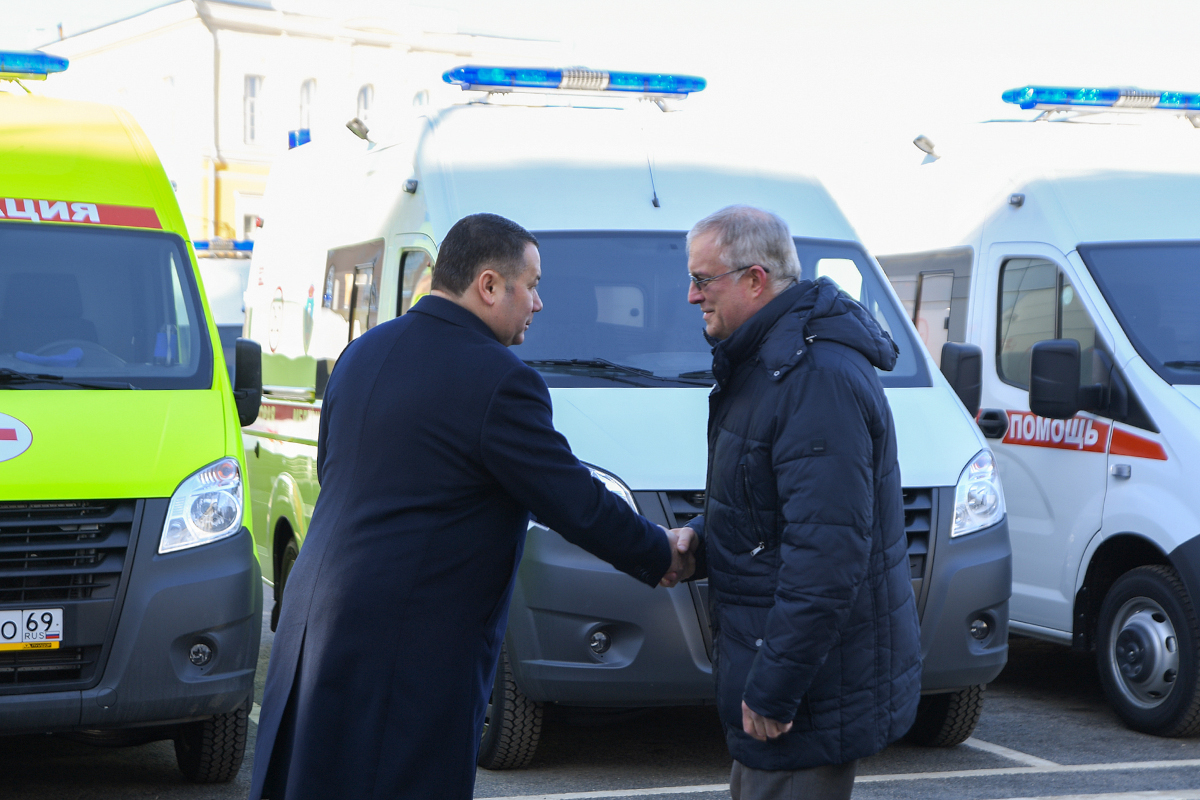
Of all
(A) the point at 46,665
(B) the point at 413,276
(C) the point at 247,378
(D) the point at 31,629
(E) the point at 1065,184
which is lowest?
(A) the point at 46,665

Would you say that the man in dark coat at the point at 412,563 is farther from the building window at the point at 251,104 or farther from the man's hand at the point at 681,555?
the building window at the point at 251,104

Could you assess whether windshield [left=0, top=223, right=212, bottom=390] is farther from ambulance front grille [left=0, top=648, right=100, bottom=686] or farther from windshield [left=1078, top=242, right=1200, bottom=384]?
windshield [left=1078, top=242, right=1200, bottom=384]

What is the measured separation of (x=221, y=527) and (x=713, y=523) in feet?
8.50

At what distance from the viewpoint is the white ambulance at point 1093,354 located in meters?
6.57

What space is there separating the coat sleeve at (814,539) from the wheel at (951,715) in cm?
323

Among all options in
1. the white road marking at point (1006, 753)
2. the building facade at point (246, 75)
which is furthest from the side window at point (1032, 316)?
the building facade at point (246, 75)

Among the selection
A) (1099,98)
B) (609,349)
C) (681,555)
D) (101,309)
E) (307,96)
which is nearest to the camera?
(681,555)

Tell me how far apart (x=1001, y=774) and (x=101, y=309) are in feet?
13.1

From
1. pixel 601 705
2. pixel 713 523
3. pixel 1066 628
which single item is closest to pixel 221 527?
pixel 601 705

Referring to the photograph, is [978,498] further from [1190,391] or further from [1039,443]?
[1039,443]

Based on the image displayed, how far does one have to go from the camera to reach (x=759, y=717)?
3.24m

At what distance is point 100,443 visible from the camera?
5.37 meters

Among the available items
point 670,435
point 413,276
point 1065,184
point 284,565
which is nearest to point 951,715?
point 670,435

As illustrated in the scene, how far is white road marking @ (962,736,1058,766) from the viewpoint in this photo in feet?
20.4
